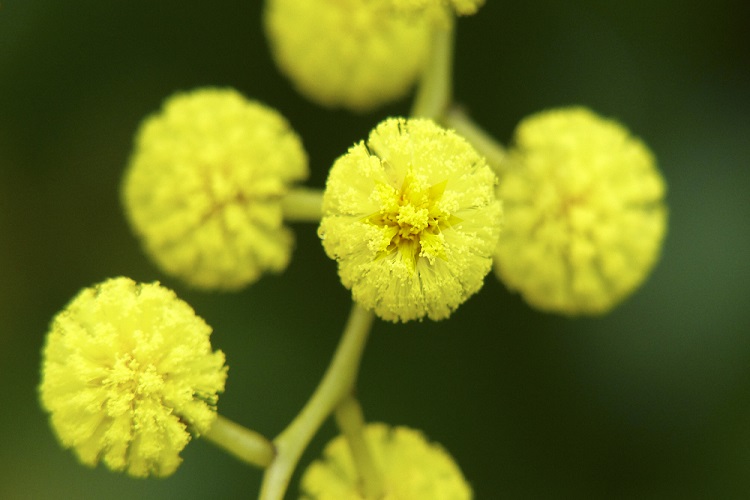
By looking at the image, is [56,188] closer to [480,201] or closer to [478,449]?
[478,449]

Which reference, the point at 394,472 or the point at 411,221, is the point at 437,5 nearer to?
the point at 411,221

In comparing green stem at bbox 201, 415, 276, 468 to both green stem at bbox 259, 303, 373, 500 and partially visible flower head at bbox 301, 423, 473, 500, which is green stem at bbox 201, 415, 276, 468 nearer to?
green stem at bbox 259, 303, 373, 500

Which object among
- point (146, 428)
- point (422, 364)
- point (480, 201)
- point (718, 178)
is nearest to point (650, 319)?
point (718, 178)

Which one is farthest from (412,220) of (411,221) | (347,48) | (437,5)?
(347,48)

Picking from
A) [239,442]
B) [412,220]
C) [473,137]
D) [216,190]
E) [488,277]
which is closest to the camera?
[412,220]

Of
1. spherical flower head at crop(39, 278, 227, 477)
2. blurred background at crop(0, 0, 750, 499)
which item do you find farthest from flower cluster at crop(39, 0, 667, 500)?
blurred background at crop(0, 0, 750, 499)
